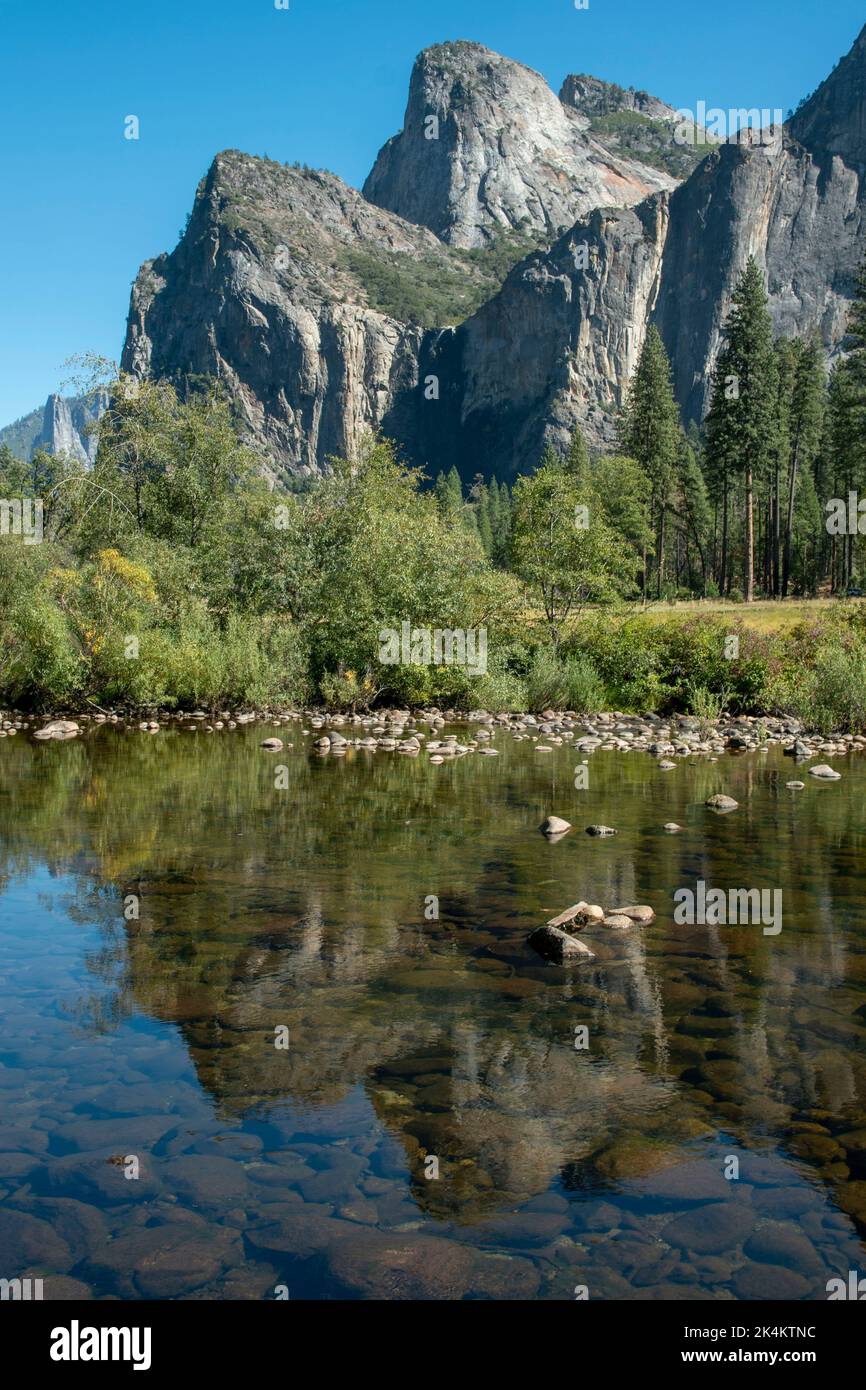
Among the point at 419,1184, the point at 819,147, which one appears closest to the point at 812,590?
the point at 419,1184

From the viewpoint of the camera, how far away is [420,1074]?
237 inches

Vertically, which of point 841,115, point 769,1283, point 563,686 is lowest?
point 769,1283

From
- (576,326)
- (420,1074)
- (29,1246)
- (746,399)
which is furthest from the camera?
(576,326)

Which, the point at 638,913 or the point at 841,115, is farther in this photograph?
the point at 841,115

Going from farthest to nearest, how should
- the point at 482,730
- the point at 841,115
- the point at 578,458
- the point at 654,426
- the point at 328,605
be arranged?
the point at 841,115, the point at 578,458, the point at 654,426, the point at 328,605, the point at 482,730

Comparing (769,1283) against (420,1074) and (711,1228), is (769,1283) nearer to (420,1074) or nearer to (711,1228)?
(711,1228)

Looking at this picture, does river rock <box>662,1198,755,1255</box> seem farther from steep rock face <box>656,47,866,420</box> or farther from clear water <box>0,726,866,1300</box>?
steep rock face <box>656,47,866,420</box>

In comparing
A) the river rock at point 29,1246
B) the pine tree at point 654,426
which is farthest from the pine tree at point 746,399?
the river rock at point 29,1246

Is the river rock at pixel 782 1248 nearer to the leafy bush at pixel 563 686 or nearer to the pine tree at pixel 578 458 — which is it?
the leafy bush at pixel 563 686

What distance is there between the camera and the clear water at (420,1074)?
171 inches

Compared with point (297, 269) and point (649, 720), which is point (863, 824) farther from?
point (297, 269)

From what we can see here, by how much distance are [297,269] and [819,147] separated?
320 ft

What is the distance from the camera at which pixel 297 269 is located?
19425cm

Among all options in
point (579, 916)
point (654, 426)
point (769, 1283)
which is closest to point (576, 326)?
point (654, 426)
